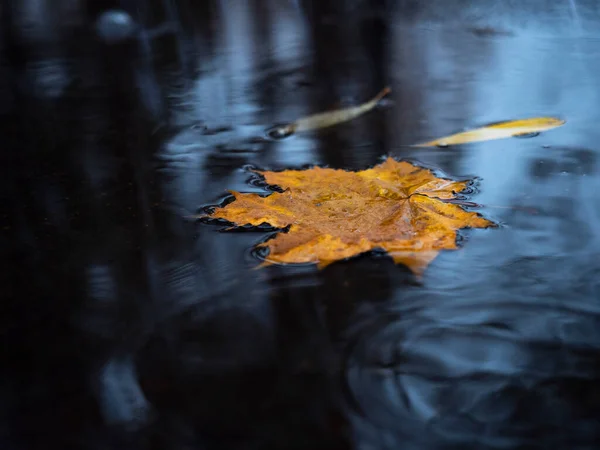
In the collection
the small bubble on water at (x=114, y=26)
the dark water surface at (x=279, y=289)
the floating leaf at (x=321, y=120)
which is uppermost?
the small bubble on water at (x=114, y=26)

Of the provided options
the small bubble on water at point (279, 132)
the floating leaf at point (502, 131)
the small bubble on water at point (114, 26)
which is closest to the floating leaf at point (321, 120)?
the small bubble on water at point (279, 132)

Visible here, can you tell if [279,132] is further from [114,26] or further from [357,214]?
[114,26]

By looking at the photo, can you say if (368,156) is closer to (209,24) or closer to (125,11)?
(209,24)

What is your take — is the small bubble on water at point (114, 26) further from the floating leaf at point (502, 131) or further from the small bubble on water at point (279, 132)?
the floating leaf at point (502, 131)

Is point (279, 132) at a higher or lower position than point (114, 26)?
lower

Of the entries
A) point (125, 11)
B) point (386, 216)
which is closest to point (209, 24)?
point (125, 11)

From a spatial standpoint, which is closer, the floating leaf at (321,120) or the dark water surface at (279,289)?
the dark water surface at (279,289)

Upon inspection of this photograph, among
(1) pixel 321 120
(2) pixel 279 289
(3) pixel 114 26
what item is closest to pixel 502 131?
(1) pixel 321 120
